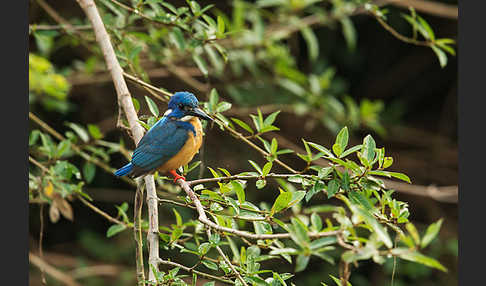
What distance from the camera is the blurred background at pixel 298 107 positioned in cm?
394

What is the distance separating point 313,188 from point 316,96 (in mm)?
2512

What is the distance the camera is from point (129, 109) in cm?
208

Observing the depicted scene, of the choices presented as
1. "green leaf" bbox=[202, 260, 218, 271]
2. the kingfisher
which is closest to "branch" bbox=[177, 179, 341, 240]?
the kingfisher

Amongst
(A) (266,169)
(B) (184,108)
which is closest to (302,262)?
(A) (266,169)

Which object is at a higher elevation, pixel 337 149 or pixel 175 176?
pixel 337 149

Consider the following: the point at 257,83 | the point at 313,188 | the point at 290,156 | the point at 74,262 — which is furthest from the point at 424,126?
the point at 313,188

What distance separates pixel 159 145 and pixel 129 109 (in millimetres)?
212

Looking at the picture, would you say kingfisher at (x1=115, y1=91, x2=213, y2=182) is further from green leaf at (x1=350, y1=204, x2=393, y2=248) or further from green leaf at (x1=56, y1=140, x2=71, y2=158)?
green leaf at (x1=350, y1=204, x2=393, y2=248)

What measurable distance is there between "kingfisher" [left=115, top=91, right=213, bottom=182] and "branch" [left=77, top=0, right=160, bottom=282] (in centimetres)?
7

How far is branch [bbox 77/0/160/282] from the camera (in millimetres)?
1798

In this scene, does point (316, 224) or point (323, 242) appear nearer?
point (323, 242)

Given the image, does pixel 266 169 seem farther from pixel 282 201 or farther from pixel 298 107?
pixel 298 107

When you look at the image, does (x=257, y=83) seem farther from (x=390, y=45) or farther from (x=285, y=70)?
→ (x=390, y=45)

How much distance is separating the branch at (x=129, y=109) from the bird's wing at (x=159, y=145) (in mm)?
83
